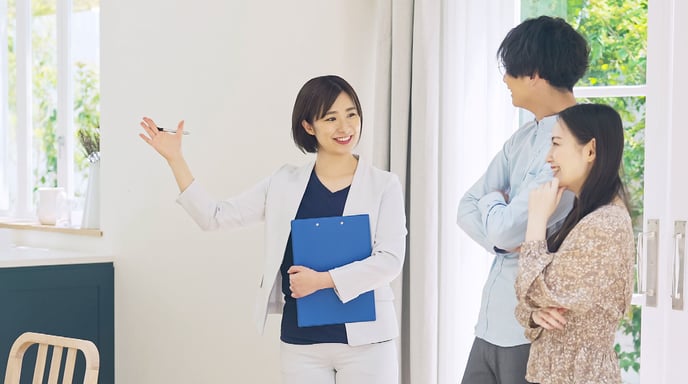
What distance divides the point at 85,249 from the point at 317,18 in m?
1.73

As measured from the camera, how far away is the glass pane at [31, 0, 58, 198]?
15.4 feet

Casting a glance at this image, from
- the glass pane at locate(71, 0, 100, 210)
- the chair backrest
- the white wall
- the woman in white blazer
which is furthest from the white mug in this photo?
the woman in white blazer

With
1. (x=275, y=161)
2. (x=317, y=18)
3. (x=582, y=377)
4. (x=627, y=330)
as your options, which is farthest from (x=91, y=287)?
(x=582, y=377)

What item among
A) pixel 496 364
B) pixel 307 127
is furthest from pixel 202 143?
pixel 496 364

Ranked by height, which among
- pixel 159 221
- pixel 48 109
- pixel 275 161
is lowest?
pixel 159 221

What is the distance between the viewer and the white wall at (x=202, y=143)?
310 centimetres

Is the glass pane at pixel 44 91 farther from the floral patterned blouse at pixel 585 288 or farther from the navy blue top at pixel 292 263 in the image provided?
the floral patterned blouse at pixel 585 288

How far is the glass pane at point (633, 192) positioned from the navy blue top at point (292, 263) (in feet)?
2.49

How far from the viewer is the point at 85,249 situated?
4.07 m

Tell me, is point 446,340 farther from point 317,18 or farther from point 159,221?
point 159,221

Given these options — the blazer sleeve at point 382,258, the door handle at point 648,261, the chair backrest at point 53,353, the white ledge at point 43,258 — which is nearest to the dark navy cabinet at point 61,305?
the white ledge at point 43,258

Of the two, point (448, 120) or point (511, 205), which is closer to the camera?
point (511, 205)

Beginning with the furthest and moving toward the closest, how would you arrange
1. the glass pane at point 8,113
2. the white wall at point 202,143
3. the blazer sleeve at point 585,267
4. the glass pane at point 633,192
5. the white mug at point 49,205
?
the glass pane at point 8,113 < the white mug at point 49,205 < the white wall at point 202,143 < the glass pane at point 633,192 < the blazer sleeve at point 585,267

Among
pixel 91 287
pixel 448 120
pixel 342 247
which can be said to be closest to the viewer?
pixel 342 247
